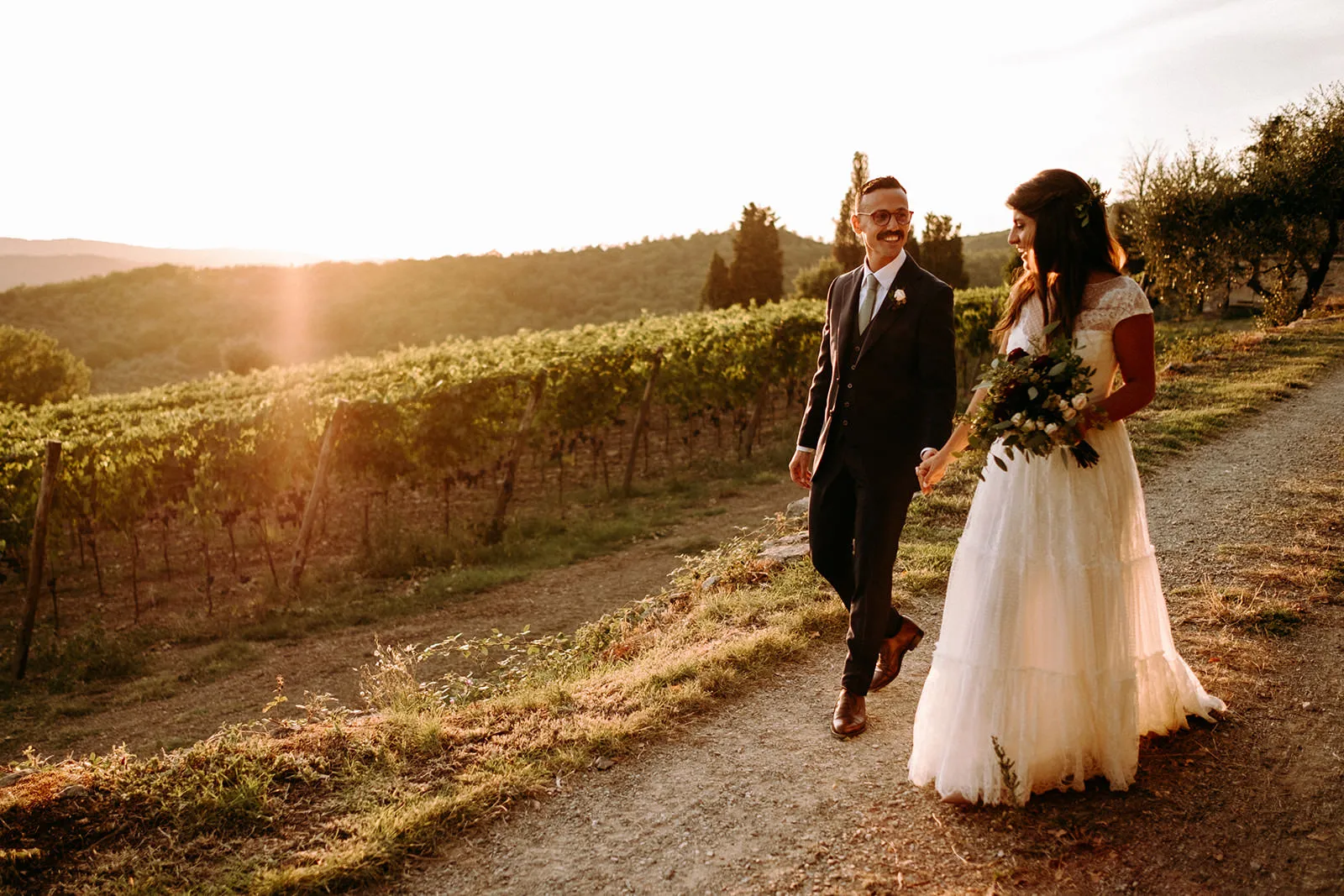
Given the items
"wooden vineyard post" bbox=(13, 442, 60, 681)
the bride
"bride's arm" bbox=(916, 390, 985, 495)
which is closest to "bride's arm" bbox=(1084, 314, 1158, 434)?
the bride

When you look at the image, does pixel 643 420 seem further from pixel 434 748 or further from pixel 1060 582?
pixel 1060 582

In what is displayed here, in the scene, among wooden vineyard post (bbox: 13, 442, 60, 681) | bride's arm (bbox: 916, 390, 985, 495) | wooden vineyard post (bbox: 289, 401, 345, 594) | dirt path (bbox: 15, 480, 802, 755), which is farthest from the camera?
wooden vineyard post (bbox: 289, 401, 345, 594)

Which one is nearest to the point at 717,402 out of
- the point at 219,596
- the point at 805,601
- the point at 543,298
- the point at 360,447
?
the point at 360,447

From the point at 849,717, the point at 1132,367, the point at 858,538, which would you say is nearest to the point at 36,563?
the point at 849,717

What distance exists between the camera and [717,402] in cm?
1572

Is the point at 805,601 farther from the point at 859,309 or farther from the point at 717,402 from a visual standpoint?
the point at 717,402

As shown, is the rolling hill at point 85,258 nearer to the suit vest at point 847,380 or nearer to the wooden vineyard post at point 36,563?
the wooden vineyard post at point 36,563

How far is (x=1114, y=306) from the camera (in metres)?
3.01

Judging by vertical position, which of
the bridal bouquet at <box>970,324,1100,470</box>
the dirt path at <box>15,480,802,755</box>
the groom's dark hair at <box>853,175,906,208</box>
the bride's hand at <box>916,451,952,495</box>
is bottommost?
the dirt path at <box>15,480,802,755</box>

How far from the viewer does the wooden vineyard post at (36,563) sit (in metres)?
7.21

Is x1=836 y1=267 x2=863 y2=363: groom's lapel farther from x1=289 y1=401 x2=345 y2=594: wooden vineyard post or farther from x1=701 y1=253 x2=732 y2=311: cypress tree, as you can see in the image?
x1=701 y1=253 x2=732 y2=311: cypress tree

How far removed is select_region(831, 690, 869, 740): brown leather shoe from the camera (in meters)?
3.79

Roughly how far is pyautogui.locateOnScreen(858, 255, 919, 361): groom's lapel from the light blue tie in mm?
73

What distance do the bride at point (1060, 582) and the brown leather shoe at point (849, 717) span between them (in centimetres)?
65
